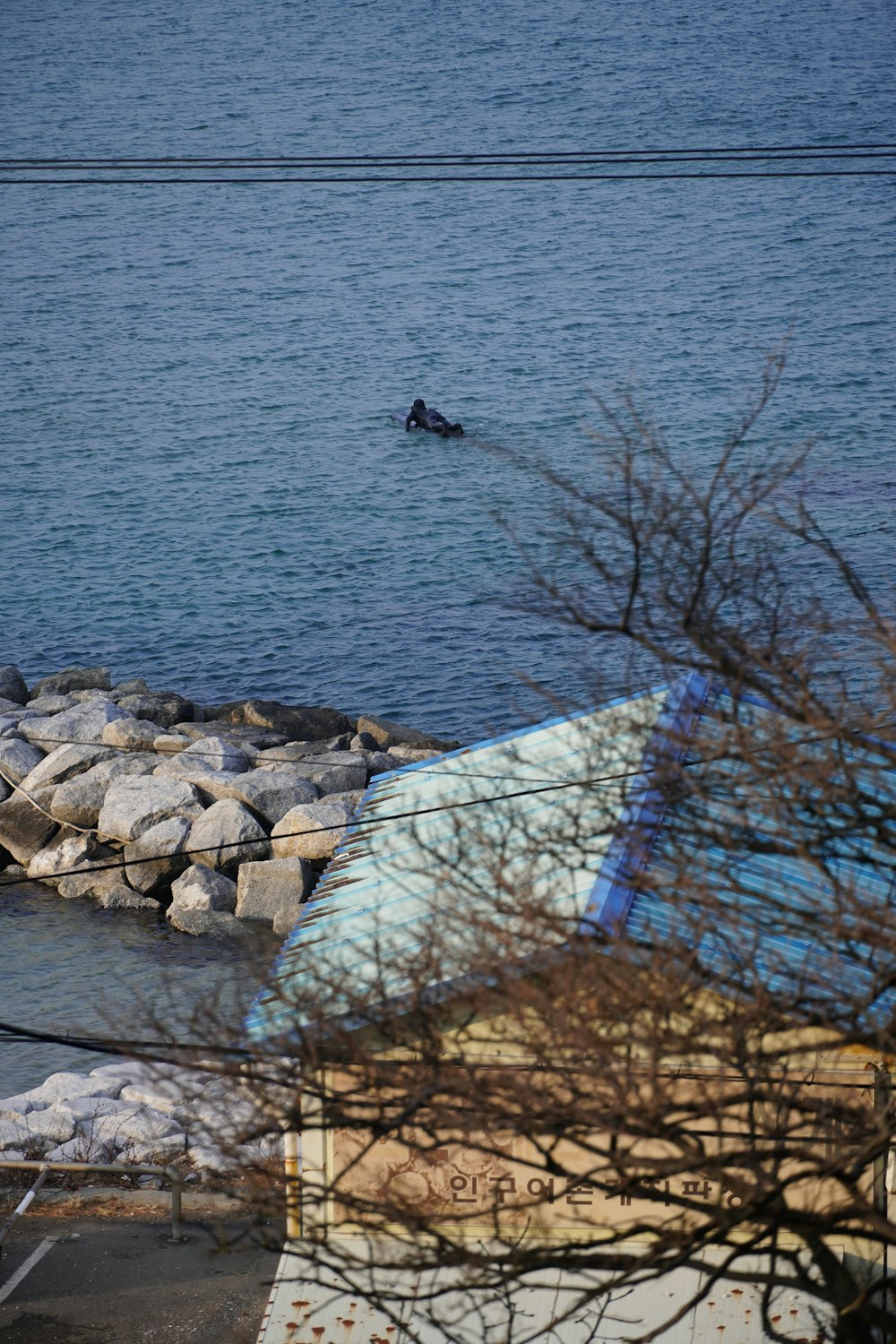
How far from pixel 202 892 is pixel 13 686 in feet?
30.5

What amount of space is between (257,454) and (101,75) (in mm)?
31823

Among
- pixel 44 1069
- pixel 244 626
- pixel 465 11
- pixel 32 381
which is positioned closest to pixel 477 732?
pixel 244 626

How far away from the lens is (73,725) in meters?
21.7

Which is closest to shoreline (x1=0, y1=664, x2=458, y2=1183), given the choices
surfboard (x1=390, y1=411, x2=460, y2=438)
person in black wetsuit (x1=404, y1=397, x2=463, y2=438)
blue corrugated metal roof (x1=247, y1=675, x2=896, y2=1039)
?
blue corrugated metal roof (x1=247, y1=675, x2=896, y2=1039)

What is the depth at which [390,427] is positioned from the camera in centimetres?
4488

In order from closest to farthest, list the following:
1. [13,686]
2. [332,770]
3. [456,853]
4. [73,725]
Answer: [456,853] < [332,770] < [73,725] < [13,686]

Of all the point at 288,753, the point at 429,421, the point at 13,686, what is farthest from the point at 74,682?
the point at 429,421

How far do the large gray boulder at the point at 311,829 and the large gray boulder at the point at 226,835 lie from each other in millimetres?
299

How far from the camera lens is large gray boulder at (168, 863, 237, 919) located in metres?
17.6

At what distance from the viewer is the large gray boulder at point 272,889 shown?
56.7ft

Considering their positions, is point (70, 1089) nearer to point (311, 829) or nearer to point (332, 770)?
point (311, 829)

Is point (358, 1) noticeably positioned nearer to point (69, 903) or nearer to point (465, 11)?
point (465, 11)

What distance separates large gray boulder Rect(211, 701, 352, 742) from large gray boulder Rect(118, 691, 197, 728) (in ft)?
2.36

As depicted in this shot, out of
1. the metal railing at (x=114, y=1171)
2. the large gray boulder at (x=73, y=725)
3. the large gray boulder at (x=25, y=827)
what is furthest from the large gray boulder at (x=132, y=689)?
the metal railing at (x=114, y=1171)
